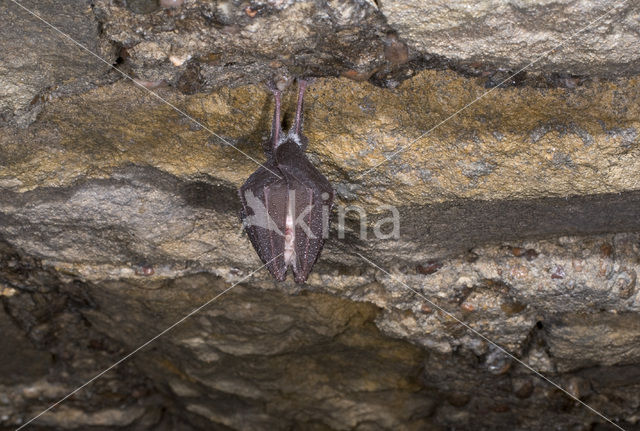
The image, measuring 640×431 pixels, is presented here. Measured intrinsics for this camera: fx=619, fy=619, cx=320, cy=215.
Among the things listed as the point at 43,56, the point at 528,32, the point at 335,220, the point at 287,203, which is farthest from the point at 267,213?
Answer: the point at 528,32

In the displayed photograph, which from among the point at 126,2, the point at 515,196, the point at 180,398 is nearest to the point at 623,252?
the point at 515,196

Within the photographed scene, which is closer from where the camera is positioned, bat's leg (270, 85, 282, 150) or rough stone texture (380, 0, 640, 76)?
rough stone texture (380, 0, 640, 76)

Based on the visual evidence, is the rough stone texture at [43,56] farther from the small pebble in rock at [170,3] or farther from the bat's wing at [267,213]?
the bat's wing at [267,213]

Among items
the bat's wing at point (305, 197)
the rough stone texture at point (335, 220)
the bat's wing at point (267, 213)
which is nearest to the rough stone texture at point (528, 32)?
the rough stone texture at point (335, 220)

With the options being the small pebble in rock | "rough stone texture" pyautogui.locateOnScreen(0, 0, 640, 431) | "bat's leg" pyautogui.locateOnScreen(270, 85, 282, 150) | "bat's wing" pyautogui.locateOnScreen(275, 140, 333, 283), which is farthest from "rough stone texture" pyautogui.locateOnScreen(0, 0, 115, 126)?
"bat's wing" pyautogui.locateOnScreen(275, 140, 333, 283)

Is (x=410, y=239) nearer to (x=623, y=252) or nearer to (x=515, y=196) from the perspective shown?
(x=515, y=196)

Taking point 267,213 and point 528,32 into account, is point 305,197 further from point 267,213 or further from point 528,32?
point 528,32

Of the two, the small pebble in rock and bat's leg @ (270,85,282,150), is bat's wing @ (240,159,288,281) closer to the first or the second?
bat's leg @ (270,85,282,150)
